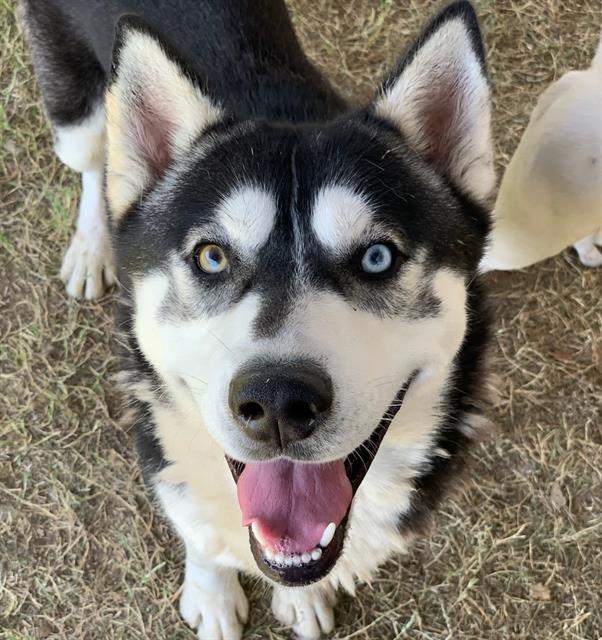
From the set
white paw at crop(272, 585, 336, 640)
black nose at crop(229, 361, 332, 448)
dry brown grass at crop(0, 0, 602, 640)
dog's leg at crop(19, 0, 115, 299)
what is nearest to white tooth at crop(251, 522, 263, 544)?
black nose at crop(229, 361, 332, 448)

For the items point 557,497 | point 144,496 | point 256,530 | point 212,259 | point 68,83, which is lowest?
point 144,496

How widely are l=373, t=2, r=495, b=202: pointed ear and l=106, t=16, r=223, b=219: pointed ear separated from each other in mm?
580

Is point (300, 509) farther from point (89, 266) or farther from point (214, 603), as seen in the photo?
point (89, 266)

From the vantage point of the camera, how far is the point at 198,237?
2094mm

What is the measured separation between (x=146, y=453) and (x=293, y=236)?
1.09 meters

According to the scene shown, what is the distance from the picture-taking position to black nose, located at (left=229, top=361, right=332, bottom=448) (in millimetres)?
1747

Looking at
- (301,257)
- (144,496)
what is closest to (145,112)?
(301,257)

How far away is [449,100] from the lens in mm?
2256

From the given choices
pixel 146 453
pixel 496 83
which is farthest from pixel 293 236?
pixel 496 83

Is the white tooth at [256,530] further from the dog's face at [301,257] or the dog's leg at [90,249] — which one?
the dog's leg at [90,249]

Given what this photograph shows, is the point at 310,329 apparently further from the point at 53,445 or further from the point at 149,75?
the point at 53,445

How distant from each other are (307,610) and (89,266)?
1.97 m

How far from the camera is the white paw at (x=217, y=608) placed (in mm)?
3232

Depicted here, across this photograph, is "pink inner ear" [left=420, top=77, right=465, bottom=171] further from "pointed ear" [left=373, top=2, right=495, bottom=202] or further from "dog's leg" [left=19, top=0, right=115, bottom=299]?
"dog's leg" [left=19, top=0, right=115, bottom=299]
